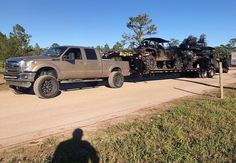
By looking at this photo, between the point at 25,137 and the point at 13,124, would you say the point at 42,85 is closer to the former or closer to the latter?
the point at 13,124

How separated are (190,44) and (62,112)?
1667 cm

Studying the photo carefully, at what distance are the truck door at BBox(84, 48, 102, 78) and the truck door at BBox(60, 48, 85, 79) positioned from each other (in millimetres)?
298

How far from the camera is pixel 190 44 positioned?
24.0 m

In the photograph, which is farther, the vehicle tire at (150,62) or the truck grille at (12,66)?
the vehicle tire at (150,62)

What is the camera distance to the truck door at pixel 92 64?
14.4 meters

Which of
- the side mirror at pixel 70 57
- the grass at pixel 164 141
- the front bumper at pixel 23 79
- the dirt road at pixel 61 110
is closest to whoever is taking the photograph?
the grass at pixel 164 141

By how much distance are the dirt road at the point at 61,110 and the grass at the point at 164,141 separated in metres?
0.86

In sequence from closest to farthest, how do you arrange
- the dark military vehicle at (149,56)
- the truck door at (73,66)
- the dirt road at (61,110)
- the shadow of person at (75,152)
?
the shadow of person at (75,152)
the dirt road at (61,110)
the truck door at (73,66)
the dark military vehicle at (149,56)

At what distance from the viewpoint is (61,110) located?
377 inches

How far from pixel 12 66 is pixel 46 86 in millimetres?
1626

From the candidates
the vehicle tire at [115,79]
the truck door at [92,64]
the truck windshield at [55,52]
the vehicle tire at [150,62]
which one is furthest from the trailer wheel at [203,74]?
the truck windshield at [55,52]

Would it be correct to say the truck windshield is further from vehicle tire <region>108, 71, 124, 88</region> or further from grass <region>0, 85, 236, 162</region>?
grass <region>0, 85, 236, 162</region>

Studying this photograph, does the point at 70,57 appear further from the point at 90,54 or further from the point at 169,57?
the point at 169,57

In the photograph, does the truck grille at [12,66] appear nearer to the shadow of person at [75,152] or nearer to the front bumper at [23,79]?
the front bumper at [23,79]
